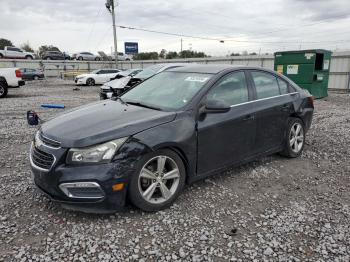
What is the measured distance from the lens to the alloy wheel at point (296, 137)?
4753 mm

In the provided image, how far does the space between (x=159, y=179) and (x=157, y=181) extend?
0.10ft

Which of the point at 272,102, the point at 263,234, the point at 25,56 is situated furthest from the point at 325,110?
the point at 25,56

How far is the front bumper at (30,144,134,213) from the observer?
9.08ft

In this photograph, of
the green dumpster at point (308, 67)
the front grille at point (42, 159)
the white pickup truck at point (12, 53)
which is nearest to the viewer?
the front grille at point (42, 159)

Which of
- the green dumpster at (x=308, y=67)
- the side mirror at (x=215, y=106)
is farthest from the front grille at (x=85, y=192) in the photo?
the green dumpster at (x=308, y=67)

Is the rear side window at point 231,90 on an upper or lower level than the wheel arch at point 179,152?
upper

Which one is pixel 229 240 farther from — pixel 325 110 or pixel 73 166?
pixel 325 110

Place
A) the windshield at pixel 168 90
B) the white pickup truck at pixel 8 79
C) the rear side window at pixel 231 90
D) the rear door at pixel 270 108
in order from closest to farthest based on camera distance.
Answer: the windshield at pixel 168 90, the rear side window at pixel 231 90, the rear door at pixel 270 108, the white pickup truck at pixel 8 79

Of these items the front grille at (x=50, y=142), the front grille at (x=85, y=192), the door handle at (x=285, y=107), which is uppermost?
the door handle at (x=285, y=107)

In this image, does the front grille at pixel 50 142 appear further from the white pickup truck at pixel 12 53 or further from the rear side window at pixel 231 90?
the white pickup truck at pixel 12 53

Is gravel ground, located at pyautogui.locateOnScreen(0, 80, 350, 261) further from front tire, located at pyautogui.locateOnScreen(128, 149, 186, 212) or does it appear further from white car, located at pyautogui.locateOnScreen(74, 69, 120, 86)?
white car, located at pyautogui.locateOnScreen(74, 69, 120, 86)

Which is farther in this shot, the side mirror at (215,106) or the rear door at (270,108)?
the rear door at (270,108)

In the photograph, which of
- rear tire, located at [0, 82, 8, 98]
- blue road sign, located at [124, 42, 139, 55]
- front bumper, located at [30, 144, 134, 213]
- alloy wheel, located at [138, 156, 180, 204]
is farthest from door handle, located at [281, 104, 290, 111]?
blue road sign, located at [124, 42, 139, 55]

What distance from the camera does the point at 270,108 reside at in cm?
423
